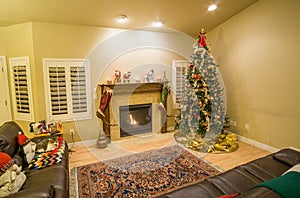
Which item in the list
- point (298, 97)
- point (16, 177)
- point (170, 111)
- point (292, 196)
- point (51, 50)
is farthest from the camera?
point (170, 111)

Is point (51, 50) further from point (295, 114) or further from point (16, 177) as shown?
point (295, 114)

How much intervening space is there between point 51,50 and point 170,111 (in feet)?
10.5

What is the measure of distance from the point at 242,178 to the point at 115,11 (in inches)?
129

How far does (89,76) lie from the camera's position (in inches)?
158

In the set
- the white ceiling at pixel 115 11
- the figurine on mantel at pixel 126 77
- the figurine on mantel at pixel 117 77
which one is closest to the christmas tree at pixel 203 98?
the white ceiling at pixel 115 11

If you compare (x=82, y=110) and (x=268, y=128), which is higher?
(x=82, y=110)

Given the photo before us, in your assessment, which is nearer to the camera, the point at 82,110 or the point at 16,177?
the point at 16,177

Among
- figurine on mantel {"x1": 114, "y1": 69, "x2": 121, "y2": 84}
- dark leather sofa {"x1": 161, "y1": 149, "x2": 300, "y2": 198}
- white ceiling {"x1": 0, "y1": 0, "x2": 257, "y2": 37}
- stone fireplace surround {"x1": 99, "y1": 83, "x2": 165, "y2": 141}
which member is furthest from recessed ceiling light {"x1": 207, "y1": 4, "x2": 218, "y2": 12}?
dark leather sofa {"x1": 161, "y1": 149, "x2": 300, "y2": 198}

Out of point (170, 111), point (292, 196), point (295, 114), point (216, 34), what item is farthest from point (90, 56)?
point (295, 114)

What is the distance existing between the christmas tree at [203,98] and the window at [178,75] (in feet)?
3.04

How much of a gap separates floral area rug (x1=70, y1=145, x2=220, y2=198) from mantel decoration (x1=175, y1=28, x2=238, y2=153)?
65 centimetres

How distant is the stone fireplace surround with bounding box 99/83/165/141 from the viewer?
4230 millimetres

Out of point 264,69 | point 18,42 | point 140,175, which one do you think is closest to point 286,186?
point 140,175

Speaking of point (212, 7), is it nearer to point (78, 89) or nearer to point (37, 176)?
point (78, 89)
